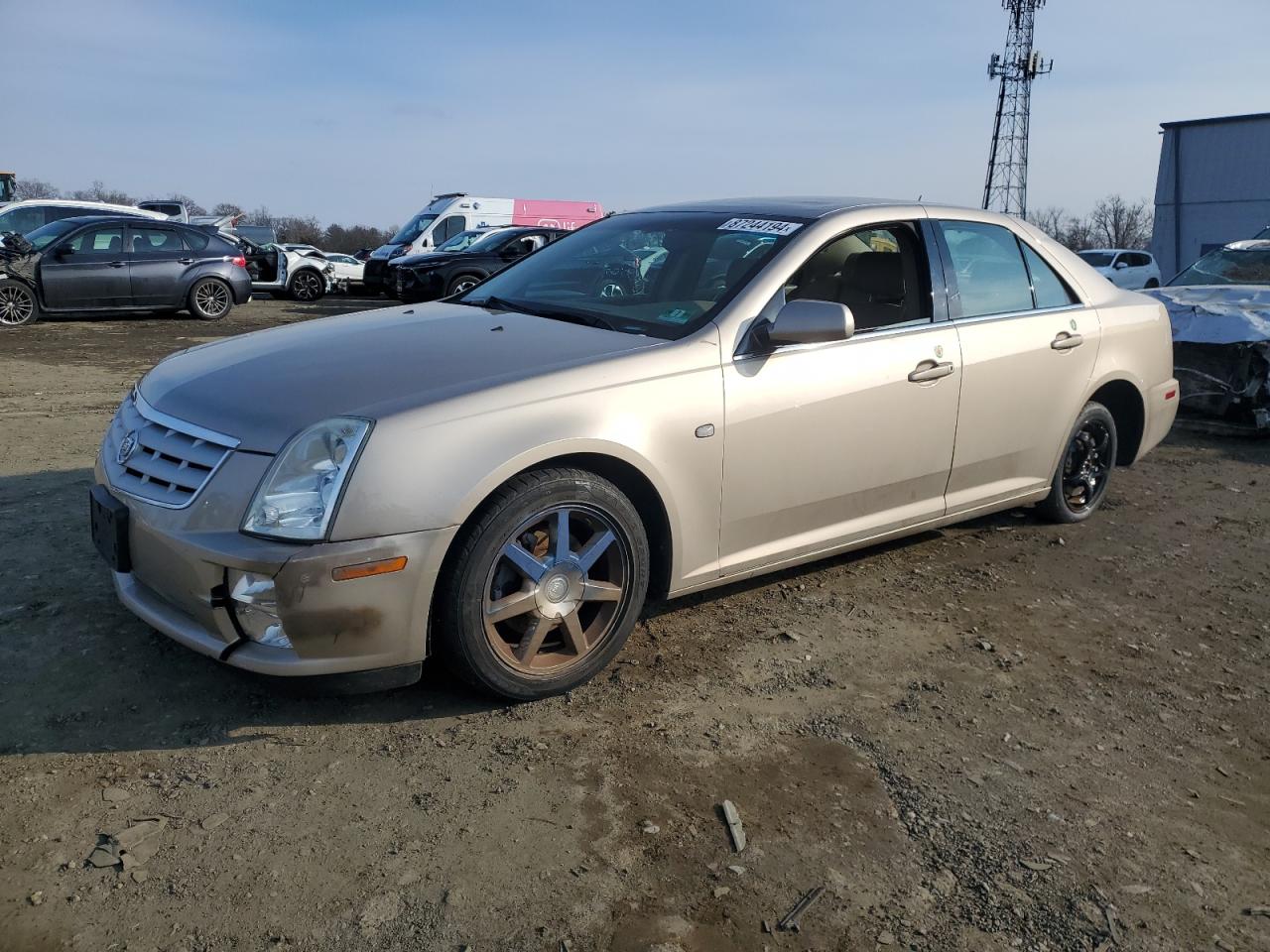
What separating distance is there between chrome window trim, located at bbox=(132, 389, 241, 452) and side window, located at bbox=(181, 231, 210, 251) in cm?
1316

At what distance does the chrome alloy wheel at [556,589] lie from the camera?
3.17m

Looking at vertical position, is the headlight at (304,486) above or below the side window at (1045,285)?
below

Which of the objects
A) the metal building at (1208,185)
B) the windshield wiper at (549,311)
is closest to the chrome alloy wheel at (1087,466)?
the windshield wiper at (549,311)

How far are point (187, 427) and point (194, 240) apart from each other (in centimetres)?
1376

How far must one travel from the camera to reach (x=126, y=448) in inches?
131

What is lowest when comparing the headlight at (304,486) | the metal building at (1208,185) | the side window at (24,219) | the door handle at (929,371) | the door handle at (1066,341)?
the headlight at (304,486)

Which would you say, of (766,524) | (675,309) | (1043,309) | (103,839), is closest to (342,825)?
(103,839)

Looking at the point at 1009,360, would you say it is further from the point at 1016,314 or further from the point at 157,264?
the point at 157,264

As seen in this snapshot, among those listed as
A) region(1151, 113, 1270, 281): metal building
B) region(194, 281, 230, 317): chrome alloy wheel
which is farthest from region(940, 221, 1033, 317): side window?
region(1151, 113, 1270, 281): metal building

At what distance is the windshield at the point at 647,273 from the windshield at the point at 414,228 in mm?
18240

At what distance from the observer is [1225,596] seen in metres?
4.54

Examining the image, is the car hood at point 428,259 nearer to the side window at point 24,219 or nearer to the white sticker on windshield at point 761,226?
the side window at point 24,219

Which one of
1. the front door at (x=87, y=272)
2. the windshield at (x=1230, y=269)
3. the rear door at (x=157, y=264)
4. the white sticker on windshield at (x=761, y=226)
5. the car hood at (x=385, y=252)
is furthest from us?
the car hood at (x=385, y=252)

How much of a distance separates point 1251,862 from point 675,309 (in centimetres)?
243
